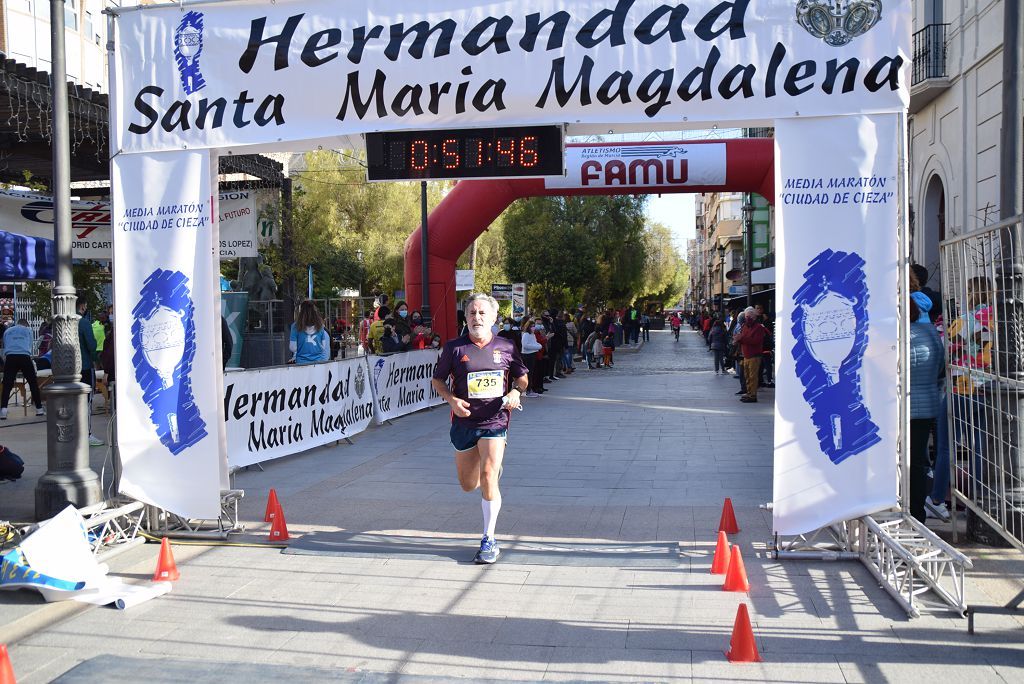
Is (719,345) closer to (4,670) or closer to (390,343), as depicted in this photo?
(390,343)

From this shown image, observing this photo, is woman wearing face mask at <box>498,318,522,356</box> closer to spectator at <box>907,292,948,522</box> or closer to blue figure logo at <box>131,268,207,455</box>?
blue figure logo at <box>131,268,207,455</box>

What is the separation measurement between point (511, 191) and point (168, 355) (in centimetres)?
1050

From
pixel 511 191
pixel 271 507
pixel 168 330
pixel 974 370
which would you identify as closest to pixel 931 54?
pixel 511 191

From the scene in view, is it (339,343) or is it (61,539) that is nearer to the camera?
(61,539)

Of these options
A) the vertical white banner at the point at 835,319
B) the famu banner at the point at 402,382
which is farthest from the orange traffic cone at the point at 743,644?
the famu banner at the point at 402,382

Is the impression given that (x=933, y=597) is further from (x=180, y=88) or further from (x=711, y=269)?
(x=711, y=269)

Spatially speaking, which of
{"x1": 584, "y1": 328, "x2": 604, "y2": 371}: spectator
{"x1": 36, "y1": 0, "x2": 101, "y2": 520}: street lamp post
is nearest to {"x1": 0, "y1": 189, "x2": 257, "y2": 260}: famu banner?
{"x1": 36, "y1": 0, "x2": 101, "y2": 520}: street lamp post

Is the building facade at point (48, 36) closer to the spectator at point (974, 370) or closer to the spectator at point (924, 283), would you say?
the spectator at point (924, 283)

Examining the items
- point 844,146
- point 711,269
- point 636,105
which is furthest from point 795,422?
point 711,269

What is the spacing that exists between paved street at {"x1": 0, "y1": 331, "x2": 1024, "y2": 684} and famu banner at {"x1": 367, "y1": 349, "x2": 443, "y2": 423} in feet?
15.5

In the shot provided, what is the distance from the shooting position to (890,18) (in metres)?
6.01

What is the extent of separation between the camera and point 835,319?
609 cm

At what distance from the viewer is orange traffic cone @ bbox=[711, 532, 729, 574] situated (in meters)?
6.02

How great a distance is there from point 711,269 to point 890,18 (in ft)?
339
